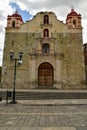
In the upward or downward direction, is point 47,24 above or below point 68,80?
above

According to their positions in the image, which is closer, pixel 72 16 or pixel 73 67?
pixel 73 67

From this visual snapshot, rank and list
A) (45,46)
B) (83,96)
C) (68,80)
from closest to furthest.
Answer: (83,96) < (68,80) < (45,46)

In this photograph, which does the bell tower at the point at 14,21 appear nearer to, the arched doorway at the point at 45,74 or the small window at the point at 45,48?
the small window at the point at 45,48

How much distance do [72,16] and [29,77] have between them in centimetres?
1148

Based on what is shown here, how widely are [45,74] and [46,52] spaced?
320 cm

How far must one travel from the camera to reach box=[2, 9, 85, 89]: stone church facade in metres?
23.5

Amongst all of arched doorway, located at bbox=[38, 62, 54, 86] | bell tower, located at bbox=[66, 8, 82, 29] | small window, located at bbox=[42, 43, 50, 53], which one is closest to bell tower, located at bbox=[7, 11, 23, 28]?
small window, located at bbox=[42, 43, 50, 53]

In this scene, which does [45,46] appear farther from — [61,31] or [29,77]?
[29,77]

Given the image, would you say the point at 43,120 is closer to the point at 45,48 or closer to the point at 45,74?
the point at 45,74

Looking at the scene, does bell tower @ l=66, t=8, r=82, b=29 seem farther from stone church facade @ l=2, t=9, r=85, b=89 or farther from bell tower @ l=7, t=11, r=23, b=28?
bell tower @ l=7, t=11, r=23, b=28

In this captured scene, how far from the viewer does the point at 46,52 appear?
80.6 ft

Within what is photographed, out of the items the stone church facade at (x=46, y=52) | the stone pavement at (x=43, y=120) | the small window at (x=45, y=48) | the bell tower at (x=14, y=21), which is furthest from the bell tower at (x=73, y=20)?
the stone pavement at (x=43, y=120)

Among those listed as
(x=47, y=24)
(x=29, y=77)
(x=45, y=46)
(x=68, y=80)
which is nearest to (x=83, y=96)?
(x=68, y=80)

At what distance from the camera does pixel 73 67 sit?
23797 millimetres
